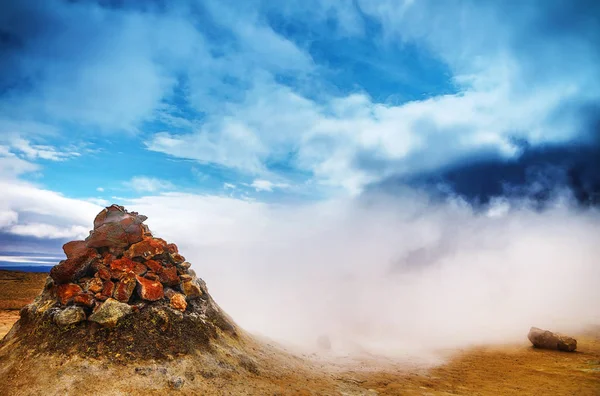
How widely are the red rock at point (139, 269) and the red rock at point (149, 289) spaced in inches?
12.4

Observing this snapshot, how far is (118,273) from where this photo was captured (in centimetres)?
1200

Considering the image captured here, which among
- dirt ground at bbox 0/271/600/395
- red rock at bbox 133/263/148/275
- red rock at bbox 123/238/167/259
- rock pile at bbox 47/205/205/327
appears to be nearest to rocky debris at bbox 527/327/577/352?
dirt ground at bbox 0/271/600/395

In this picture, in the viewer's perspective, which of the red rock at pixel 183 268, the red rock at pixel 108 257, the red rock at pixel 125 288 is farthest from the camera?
the red rock at pixel 183 268

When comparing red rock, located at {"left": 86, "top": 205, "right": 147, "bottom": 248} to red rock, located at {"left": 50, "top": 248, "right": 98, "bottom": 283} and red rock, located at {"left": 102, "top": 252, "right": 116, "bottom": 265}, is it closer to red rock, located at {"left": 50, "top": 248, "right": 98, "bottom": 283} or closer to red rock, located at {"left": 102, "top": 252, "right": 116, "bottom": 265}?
red rock, located at {"left": 102, "top": 252, "right": 116, "bottom": 265}

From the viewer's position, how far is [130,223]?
1342cm

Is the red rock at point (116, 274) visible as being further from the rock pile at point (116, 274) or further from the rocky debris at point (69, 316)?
the rocky debris at point (69, 316)

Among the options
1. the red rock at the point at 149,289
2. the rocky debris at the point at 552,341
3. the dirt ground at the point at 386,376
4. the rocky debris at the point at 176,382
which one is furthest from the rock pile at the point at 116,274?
the rocky debris at the point at 552,341

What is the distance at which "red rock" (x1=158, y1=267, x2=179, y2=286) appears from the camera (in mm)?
13012

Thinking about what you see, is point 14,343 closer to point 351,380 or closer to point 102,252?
point 102,252

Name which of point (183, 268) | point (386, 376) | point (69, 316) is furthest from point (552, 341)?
point (69, 316)

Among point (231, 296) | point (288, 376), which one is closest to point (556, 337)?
point (288, 376)

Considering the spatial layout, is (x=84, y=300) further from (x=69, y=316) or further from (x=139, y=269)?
(x=139, y=269)

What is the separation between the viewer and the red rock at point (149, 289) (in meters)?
11.7

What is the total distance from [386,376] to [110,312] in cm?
1290
